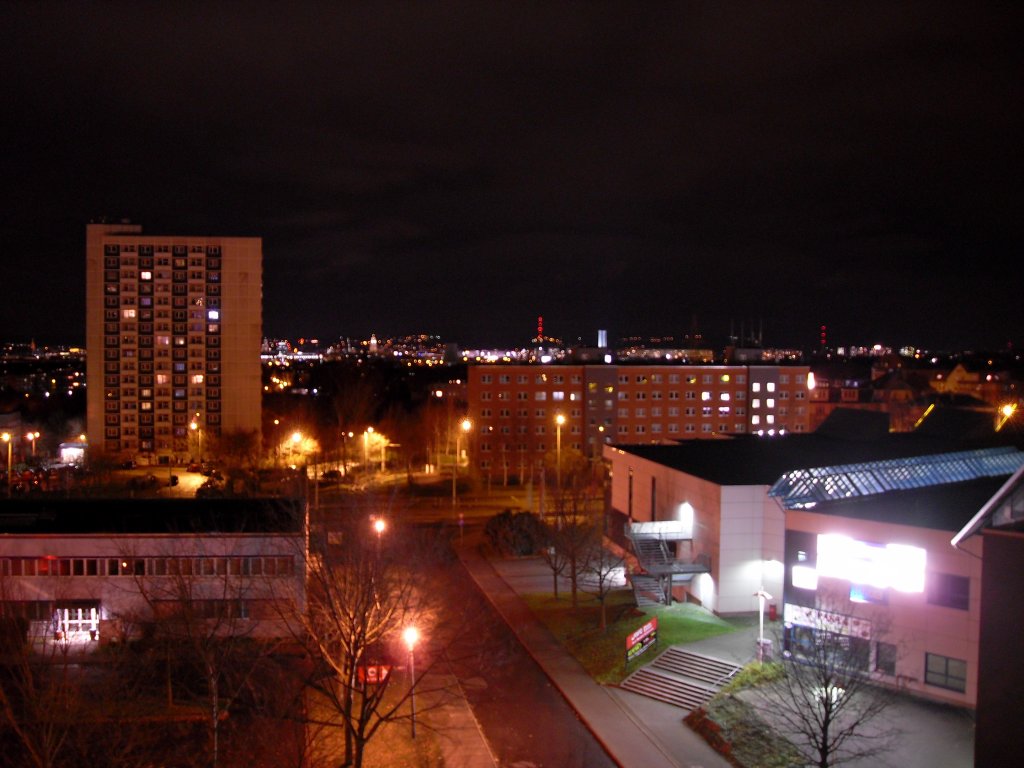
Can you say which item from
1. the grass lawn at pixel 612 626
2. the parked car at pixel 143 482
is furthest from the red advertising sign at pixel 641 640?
the parked car at pixel 143 482

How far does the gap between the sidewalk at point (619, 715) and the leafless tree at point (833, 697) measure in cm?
162

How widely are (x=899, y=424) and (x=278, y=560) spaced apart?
55.1 metres

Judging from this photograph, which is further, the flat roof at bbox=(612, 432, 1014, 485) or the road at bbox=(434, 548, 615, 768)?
the flat roof at bbox=(612, 432, 1014, 485)

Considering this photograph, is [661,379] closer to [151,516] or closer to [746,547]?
[746,547]

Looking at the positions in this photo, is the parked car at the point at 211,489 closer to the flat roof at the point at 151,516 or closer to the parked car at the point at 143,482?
the parked car at the point at 143,482

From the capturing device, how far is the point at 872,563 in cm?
1791

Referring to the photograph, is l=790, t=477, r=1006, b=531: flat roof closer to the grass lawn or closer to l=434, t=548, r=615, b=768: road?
the grass lawn

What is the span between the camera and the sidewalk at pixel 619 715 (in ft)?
47.4

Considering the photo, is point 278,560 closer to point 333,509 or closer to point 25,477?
point 333,509

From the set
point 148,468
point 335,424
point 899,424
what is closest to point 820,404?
point 899,424

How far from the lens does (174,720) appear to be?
15.3 metres

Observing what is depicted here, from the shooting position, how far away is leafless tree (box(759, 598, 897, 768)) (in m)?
13.7

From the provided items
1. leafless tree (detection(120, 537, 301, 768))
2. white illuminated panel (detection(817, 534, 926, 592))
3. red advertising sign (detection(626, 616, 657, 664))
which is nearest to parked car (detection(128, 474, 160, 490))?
leafless tree (detection(120, 537, 301, 768))

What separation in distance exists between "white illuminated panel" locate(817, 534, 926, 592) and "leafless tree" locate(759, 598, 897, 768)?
718mm
